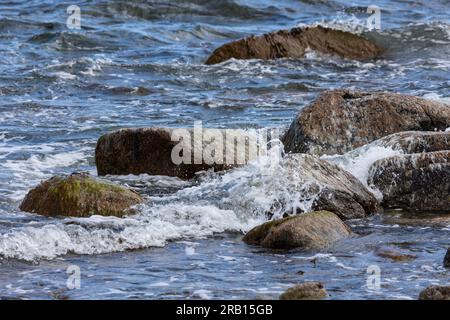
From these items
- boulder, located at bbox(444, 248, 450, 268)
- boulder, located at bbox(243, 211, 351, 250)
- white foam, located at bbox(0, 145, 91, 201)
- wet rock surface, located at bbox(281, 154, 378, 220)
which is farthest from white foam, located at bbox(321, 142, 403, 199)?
white foam, located at bbox(0, 145, 91, 201)

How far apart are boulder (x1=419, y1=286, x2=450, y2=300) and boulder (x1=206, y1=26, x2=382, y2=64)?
38.1ft

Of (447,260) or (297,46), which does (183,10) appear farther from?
(447,260)

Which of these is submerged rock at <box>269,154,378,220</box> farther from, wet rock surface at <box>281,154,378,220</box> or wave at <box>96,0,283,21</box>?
wave at <box>96,0,283,21</box>

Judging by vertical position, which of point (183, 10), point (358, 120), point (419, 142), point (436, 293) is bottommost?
point (436, 293)

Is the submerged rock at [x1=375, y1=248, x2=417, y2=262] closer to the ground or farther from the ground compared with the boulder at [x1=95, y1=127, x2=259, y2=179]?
closer to the ground

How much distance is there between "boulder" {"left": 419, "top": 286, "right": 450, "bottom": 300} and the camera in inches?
225

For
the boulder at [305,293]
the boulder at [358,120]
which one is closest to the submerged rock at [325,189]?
the boulder at [358,120]

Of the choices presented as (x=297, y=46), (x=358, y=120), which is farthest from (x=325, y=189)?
(x=297, y=46)

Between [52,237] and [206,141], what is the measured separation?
8.42 feet

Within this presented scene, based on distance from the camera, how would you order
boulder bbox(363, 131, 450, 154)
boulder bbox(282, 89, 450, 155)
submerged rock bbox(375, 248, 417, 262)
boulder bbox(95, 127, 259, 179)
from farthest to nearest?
boulder bbox(282, 89, 450, 155), boulder bbox(95, 127, 259, 179), boulder bbox(363, 131, 450, 154), submerged rock bbox(375, 248, 417, 262)

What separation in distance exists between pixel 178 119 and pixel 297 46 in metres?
5.16

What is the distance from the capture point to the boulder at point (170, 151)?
9602 mm

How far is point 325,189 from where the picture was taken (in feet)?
27.6
